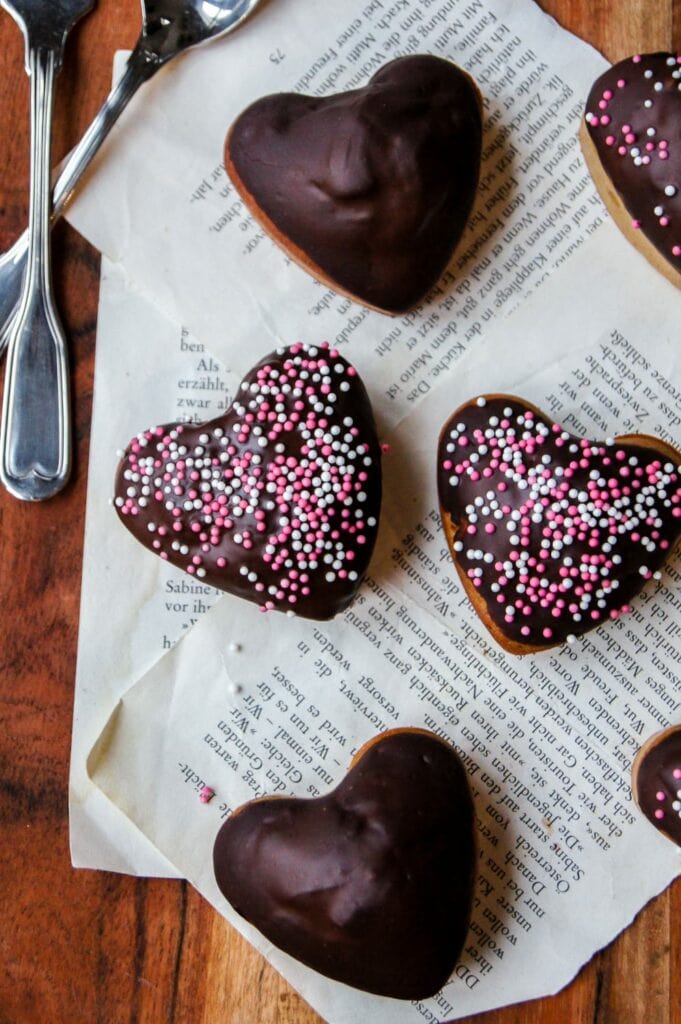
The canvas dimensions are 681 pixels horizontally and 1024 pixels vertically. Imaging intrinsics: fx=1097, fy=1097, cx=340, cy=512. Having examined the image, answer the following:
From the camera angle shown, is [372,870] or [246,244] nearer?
[372,870]

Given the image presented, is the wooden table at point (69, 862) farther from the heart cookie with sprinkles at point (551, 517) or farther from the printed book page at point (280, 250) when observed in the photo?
the heart cookie with sprinkles at point (551, 517)

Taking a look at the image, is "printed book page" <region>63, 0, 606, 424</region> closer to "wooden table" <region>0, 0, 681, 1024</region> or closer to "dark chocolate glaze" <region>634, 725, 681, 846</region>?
"wooden table" <region>0, 0, 681, 1024</region>

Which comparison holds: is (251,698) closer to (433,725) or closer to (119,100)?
(433,725)

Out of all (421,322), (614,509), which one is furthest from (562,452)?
(421,322)

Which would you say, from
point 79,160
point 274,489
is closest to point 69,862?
point 274,489

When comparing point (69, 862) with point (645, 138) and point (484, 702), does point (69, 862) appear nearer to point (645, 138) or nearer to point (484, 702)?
point (484, 702)

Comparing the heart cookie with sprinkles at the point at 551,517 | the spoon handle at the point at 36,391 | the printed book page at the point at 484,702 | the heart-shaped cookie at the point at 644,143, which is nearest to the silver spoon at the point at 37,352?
the spoon handle at the point at 36,391
